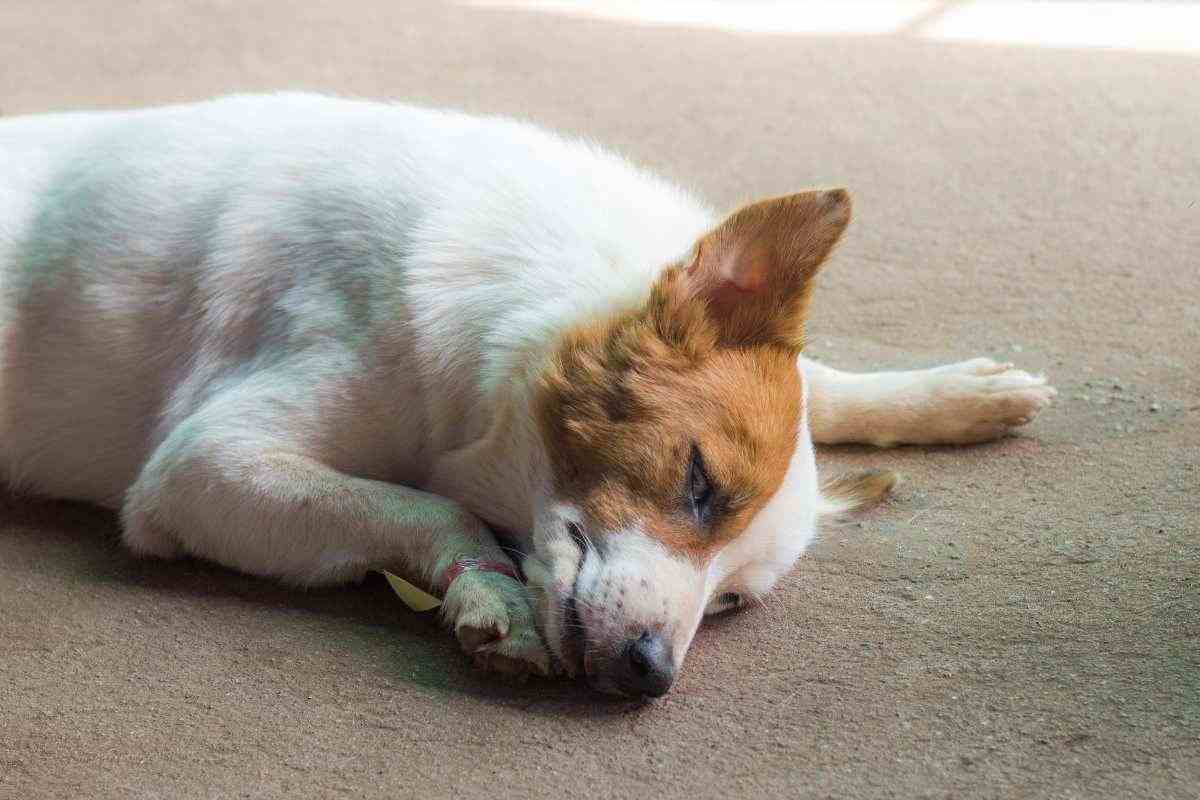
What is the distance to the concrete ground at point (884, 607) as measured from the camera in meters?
A: 2.37

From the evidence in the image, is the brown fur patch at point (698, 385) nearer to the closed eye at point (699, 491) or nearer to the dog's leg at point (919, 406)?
the closed eye at point (699, 491)

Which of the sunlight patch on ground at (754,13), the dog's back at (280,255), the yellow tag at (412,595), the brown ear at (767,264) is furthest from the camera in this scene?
the sunlight patch on ground at (754,13)

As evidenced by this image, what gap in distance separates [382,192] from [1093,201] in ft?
8.82

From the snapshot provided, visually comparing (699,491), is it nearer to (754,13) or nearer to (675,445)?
(675,445)

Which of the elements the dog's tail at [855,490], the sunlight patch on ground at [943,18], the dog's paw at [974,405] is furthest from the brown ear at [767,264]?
the sunlight patch on ground at [943,18]

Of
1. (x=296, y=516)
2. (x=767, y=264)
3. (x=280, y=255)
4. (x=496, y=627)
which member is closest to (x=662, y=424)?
(x=767, y=264)

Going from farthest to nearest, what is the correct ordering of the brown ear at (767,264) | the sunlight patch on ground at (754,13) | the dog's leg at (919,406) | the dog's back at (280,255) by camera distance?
the sunlight patch on ground at (754,13), the dog's leg at (919,406), the dog's back at (280,255), the brown ear at (767,264)

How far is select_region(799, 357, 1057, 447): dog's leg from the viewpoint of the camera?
3.49 meters

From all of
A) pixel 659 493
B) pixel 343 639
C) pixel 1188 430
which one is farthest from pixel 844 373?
pixel 343 639

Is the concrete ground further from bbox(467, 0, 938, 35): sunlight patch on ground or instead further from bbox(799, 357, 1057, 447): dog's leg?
bbox(467, 0, 938, 35): sunlight patch on ground

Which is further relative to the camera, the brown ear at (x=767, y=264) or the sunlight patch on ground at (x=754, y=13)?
the sunlight patch on ground at (x=754, y=13)

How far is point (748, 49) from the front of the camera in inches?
240

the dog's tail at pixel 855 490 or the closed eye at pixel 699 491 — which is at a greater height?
the closed eye at pixel 699 491

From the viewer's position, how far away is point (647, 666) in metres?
2.46
